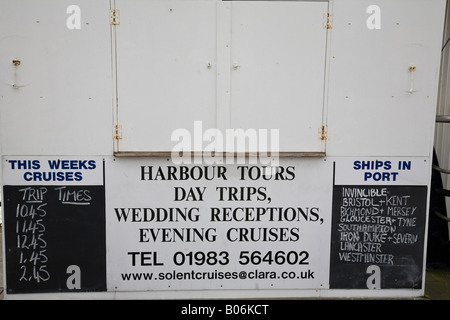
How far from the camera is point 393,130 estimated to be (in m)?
3.22

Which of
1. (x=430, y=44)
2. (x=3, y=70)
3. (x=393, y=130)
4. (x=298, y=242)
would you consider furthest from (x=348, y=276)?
(x=3, y=70)

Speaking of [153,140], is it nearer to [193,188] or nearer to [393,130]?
[193,188]

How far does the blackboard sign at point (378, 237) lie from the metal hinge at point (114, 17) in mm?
2236

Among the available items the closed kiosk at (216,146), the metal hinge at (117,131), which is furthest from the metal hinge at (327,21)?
the metal hinge at (117,131)

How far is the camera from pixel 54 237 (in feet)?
10.5

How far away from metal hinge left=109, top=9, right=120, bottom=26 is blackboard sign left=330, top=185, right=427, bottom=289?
7.34 feet

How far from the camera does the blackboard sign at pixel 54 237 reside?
3158mm

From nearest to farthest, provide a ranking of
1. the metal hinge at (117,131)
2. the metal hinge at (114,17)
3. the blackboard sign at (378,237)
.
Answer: the metal hinge at (114,17) < the metal hinge at (117,131) < the blackboard sign at (378,237)

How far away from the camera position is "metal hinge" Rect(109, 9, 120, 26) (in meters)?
2.99

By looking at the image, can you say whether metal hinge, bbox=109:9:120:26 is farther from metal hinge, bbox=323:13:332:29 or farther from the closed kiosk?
metal hinge, bbox=323:13:332:29

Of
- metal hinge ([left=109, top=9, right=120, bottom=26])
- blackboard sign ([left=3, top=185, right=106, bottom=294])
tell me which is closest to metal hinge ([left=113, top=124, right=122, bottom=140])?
blackboard sign ([left=3, top=185, right=106, bottom=294])

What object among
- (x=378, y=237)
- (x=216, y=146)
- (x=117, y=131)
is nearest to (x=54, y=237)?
(x=117, y=131)

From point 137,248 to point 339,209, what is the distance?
1.70 meters

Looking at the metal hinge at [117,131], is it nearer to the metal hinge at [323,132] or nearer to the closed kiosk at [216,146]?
the closed kiosk at [216,146]
